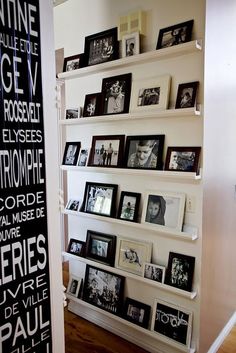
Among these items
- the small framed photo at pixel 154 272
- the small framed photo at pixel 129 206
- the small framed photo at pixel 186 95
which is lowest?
the small framed photo at pixel 154 272

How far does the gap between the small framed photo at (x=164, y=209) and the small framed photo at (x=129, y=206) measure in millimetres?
80

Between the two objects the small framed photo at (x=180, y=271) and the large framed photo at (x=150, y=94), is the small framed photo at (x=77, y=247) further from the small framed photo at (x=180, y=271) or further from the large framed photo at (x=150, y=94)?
the large framed photo at (x=150, y=94)

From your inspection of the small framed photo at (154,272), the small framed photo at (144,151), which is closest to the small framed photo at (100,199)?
the small framed photo at (144,151)

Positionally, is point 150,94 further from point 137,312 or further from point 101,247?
point 137,312

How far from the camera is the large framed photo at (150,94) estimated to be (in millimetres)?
2049

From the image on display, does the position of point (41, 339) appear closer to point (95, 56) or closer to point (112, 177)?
point (112, 177)

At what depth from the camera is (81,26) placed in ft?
8.36

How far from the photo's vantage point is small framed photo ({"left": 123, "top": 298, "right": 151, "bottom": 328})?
2258mm

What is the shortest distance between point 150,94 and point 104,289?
159cm

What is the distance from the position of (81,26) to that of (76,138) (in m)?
0.93

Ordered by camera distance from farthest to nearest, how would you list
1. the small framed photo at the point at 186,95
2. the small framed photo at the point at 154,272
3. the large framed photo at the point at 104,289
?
1. the large framed photo at the point at 104,289
2. the small framed photo at the point at 154,272
3. the small framed photo at the point at 186,95

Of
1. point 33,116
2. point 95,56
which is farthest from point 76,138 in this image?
point 33,116

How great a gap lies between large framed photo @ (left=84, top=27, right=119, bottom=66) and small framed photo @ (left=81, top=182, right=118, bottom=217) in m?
0.99

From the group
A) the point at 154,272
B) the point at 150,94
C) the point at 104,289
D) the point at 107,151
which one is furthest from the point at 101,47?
the point at 104,289
